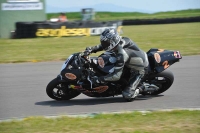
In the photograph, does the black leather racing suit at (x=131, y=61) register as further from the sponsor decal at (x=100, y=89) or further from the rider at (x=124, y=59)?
the sponsor decal at (x=100, y=89)

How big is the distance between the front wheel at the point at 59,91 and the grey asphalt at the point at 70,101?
109 millimetres

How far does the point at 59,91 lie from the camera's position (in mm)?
7730

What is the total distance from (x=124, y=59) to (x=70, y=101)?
1.29 metres

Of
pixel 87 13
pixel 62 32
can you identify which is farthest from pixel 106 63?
pixel 87 13

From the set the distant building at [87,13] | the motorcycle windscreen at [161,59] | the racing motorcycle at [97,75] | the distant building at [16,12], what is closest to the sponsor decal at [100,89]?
the racing motorcycle at [97,75]

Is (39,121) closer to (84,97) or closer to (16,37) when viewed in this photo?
(84,97)

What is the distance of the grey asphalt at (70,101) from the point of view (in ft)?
23.4

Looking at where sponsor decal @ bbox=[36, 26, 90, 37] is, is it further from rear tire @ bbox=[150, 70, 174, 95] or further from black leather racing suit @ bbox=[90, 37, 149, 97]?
black leather racing suit @ bbox=[90, 37, 149, 97]

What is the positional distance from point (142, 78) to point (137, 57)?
41 cm

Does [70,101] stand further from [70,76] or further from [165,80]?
[165,80]

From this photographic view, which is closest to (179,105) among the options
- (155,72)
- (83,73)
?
(155,72)

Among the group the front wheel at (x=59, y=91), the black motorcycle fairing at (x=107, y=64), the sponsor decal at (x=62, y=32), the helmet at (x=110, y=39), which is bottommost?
the sponsor decal at (x=62, y=32)

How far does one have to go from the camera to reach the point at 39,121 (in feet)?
19.9

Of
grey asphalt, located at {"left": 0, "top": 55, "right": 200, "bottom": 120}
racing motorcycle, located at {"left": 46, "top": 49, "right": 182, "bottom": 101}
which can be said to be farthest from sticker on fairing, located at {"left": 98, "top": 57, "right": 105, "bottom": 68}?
grey asphalt, located at {"left": 0, "top": 55, "right": 200, "bottom": 120}
